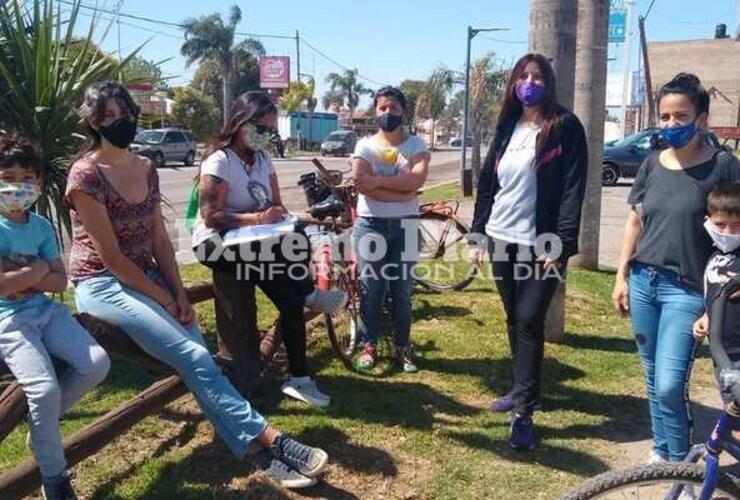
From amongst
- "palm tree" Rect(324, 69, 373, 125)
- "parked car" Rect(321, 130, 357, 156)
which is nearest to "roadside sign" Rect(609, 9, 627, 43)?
"parked car" Rect(321, 130, 357, 156)

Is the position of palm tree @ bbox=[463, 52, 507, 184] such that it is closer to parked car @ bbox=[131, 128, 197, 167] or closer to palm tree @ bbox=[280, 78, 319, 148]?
parked car @ bbox=[131, 128, 197, 167]

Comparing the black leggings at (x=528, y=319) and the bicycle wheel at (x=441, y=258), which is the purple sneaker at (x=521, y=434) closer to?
the black leggings at (x=528, y=319)

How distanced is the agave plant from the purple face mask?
8.68 ft

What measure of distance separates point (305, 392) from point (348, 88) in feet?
245

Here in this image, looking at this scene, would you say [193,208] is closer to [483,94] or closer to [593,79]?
[593,79]

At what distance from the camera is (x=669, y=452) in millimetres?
3074

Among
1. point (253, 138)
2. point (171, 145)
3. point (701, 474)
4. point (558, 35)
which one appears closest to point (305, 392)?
point (253, 138)

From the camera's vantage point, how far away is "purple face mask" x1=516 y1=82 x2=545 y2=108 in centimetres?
360

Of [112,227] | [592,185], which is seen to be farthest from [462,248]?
[112,227]

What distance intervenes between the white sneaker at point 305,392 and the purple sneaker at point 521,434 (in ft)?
3.53

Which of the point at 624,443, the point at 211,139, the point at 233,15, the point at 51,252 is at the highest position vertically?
the point at 233,15

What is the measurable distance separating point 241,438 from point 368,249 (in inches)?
71.2

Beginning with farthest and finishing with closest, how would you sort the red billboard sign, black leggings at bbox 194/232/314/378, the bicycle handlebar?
the red billboard sign < black leggings at bbox 194/232/314/378 < the bicycle handlebar

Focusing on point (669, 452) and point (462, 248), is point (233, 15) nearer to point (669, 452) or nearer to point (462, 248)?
point (462, 248)
